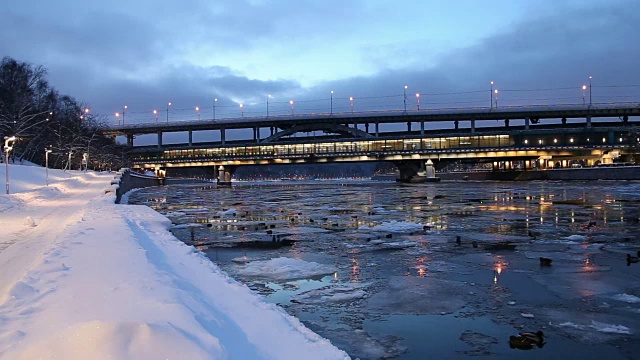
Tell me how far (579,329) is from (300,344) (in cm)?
406

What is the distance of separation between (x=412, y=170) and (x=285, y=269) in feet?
368

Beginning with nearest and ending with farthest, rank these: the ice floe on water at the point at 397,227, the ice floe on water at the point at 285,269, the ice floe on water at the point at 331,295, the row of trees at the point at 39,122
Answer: the ice floe on water at the point at 331,295, the ice floe on water at the point at 285,269, the ice floe on water at the point at 397,227, the row of trees at the point at 39,122

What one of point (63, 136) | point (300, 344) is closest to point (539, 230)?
point (300, 344)

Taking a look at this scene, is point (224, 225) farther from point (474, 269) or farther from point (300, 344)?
point (300, 344)

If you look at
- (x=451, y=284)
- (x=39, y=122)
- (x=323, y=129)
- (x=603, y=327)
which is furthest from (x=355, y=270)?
(x=323, y=129)

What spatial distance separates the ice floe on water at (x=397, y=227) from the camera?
62.3ft

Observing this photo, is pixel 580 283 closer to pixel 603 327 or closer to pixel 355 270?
pixel 603 327

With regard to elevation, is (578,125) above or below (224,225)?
above

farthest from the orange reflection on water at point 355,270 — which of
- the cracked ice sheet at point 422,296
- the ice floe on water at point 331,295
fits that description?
the cracked ice sheet at point 422,296

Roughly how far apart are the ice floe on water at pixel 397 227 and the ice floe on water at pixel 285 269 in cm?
699

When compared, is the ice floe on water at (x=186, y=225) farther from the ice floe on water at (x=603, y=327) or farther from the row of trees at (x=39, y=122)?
the row of trees at (x=39, y=122)

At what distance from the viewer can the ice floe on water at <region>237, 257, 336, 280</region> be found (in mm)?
11188

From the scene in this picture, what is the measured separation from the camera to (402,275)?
10914 mm

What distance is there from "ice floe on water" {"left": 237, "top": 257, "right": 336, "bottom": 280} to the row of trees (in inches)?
2247
